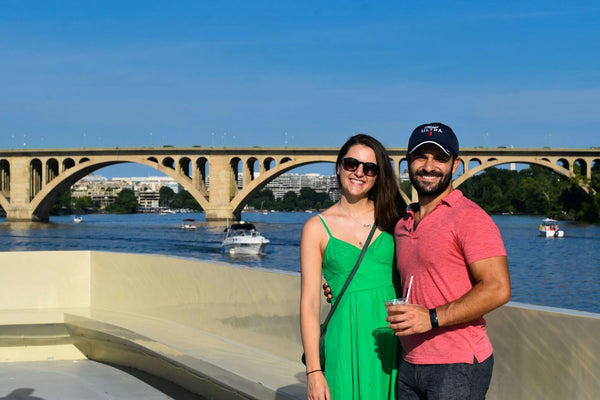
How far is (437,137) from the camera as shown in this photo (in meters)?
2.06

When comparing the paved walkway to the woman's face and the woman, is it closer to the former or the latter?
the woman

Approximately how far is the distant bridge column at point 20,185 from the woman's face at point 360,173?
2554 inches

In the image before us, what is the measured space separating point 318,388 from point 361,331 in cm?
21

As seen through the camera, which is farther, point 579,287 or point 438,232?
point 579,287

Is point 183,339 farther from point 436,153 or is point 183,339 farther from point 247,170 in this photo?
point 247,170

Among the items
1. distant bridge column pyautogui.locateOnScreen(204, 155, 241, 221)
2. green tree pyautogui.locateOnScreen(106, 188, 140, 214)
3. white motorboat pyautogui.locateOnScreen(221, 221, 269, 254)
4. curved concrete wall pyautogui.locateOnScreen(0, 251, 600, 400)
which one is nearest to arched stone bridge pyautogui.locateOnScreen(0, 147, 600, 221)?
distant bridge column pyautogui.locateOnScreen(204, 155, 241, 221)

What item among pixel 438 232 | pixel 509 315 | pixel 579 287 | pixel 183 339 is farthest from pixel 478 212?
pixel 579 287

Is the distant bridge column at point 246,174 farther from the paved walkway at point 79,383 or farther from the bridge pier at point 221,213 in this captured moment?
the paved walkway at point 79,383

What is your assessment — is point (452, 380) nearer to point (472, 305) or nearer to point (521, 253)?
point (472, 305)

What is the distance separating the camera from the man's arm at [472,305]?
6.24ft

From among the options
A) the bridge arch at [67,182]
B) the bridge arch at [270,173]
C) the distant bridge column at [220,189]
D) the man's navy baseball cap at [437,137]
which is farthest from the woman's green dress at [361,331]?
the distant bridge column at [220,189]

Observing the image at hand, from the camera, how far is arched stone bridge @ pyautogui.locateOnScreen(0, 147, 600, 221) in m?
59.0

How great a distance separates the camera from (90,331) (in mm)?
5176

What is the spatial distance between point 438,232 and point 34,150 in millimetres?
65051
